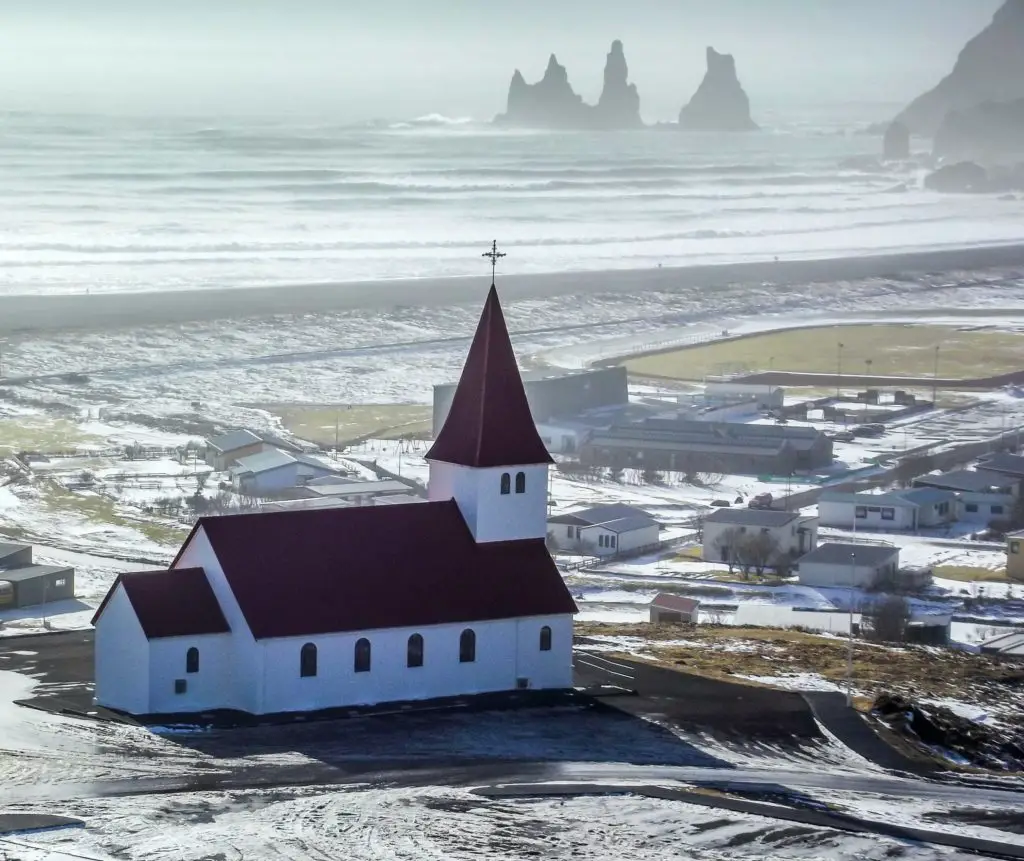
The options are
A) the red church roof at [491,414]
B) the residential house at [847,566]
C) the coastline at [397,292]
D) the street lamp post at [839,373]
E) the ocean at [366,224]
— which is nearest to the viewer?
the red church roof at [491,414]

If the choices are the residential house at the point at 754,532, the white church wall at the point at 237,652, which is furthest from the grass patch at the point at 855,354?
the white church wall at the point at 237,652

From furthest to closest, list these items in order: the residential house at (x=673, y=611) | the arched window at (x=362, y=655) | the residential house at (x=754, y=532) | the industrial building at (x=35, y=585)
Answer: the residential house at (x=754, y=532), the residential house at (x=673, y=611), the industrial building at (x=35, y=585), the arched window at (x=362, y=655)

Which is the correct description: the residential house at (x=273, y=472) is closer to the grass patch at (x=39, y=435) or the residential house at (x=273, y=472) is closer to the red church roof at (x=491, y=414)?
the grass patch at (x=39, y=435)

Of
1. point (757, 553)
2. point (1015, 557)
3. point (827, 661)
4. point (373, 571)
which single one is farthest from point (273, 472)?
point (373, 571)

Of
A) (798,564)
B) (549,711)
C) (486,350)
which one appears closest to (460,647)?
(549,711)

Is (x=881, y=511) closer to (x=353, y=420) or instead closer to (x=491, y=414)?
(x=353, y=420)

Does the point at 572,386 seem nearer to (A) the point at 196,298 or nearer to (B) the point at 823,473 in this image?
(B) the point at 823,473
